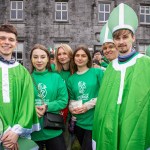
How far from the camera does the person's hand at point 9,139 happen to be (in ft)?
10.6

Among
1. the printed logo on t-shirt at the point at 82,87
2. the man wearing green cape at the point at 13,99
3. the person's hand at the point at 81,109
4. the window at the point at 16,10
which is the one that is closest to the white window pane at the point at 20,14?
the window at the point at 16,10

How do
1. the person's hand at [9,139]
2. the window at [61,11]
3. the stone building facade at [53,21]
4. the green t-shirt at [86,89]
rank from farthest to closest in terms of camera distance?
the window at [61,11]
the stone building facade at [53,21]
the green t-shirt at [86,89]
the person's hand at [9,139]

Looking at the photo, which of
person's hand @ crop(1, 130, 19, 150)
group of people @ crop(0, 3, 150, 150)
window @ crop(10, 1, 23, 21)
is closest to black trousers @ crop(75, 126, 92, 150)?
group of people @ crop(0, 3, 150, 150)

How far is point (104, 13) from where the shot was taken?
20391mm

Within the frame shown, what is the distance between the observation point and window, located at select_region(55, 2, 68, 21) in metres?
19.9

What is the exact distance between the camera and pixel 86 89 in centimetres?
427

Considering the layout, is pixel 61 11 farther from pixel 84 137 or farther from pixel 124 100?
pixel 124 100

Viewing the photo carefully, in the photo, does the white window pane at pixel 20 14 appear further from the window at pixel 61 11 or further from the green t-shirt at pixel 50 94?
the green t-shirt at pixel 50 94

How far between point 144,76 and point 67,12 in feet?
56.4

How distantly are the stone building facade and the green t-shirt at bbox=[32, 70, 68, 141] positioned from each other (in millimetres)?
15025

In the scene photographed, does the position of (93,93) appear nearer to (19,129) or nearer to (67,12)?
(19,129)

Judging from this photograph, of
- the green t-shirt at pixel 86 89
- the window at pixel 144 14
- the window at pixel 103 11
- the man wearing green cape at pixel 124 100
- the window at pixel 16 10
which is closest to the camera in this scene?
the man wearing green cape at pixel 124 100

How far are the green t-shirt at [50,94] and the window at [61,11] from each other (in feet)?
52.6

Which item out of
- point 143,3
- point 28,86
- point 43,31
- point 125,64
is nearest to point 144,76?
point 125,64
